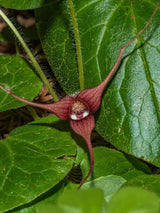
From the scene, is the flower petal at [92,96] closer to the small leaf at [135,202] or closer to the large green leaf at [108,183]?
the large green leaf at [108,183]

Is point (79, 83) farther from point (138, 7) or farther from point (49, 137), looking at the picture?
point (138, 7)

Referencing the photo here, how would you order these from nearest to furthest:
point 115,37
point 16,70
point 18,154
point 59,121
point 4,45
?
point 18,154 < point 115,37 < point 59,121 < point 16,70 < point 4,45

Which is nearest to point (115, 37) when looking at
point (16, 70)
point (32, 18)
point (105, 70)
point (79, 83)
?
point (105, 70)

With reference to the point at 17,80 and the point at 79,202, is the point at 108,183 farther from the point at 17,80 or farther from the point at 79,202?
the point at 79,202

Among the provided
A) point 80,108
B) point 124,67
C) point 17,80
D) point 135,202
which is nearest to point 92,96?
point 80,108

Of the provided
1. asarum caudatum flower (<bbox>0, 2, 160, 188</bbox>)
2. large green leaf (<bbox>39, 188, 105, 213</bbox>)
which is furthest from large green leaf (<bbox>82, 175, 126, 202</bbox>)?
large green leaf (<bbox>39, 188, 105, 213</bbox>)

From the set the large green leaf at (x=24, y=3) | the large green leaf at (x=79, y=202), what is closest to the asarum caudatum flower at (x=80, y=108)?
the large green leaf at (x=24, y=3)
